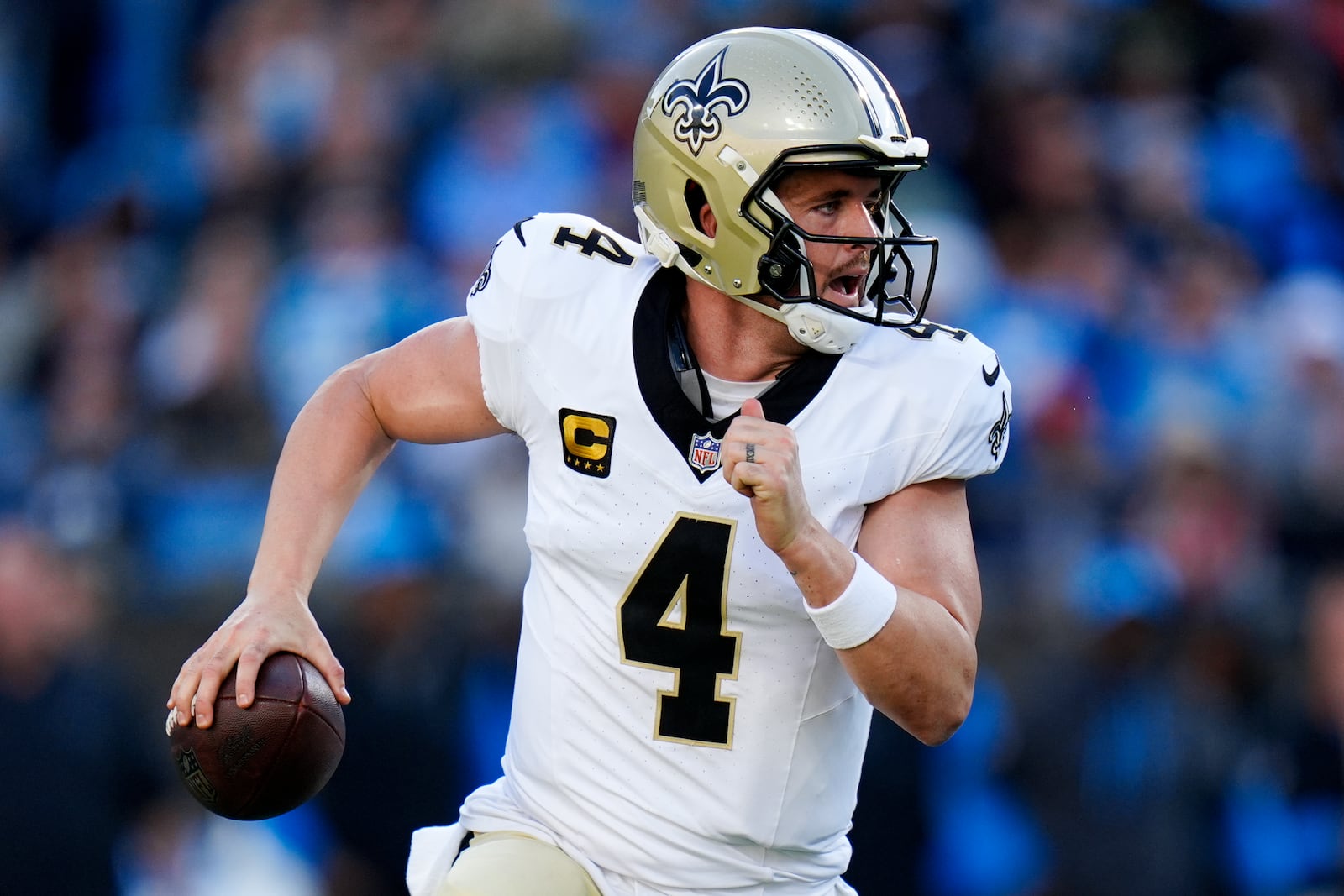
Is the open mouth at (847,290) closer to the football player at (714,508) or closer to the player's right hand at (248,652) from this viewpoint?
the football player at (714,508)

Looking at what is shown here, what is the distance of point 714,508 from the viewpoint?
9.66 ft

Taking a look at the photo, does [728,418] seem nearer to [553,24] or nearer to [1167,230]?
[1167,230]

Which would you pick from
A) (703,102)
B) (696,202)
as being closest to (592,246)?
(696,202)

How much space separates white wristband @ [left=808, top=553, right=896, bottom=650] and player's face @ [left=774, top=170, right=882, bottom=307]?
56 cm

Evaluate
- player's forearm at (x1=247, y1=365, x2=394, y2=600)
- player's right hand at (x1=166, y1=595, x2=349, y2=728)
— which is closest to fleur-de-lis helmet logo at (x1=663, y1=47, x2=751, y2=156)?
player's forearm at (x1=247, y1=365, x2=394, y2=600)

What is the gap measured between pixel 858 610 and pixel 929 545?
30cm

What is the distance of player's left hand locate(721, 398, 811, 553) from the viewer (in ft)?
8.53

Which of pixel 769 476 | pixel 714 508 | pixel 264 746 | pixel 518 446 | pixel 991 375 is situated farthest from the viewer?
pixel 518 446

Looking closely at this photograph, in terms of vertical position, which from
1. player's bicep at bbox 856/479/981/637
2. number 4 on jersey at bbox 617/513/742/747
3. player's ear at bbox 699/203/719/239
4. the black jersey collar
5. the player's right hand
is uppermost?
player's ear at bbox 699/203/719/239

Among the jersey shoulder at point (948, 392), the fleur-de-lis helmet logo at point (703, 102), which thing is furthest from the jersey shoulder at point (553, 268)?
the jersey shoulder at point (948, 392)

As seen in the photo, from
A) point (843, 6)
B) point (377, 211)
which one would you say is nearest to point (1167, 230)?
point (843, 6)

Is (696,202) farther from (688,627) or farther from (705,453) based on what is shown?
(688,627)

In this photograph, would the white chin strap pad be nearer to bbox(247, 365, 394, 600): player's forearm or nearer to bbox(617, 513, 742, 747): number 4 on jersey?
bbox(617, 513, 742, 747): number 4 on jersey

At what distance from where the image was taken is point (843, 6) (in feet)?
26.2
